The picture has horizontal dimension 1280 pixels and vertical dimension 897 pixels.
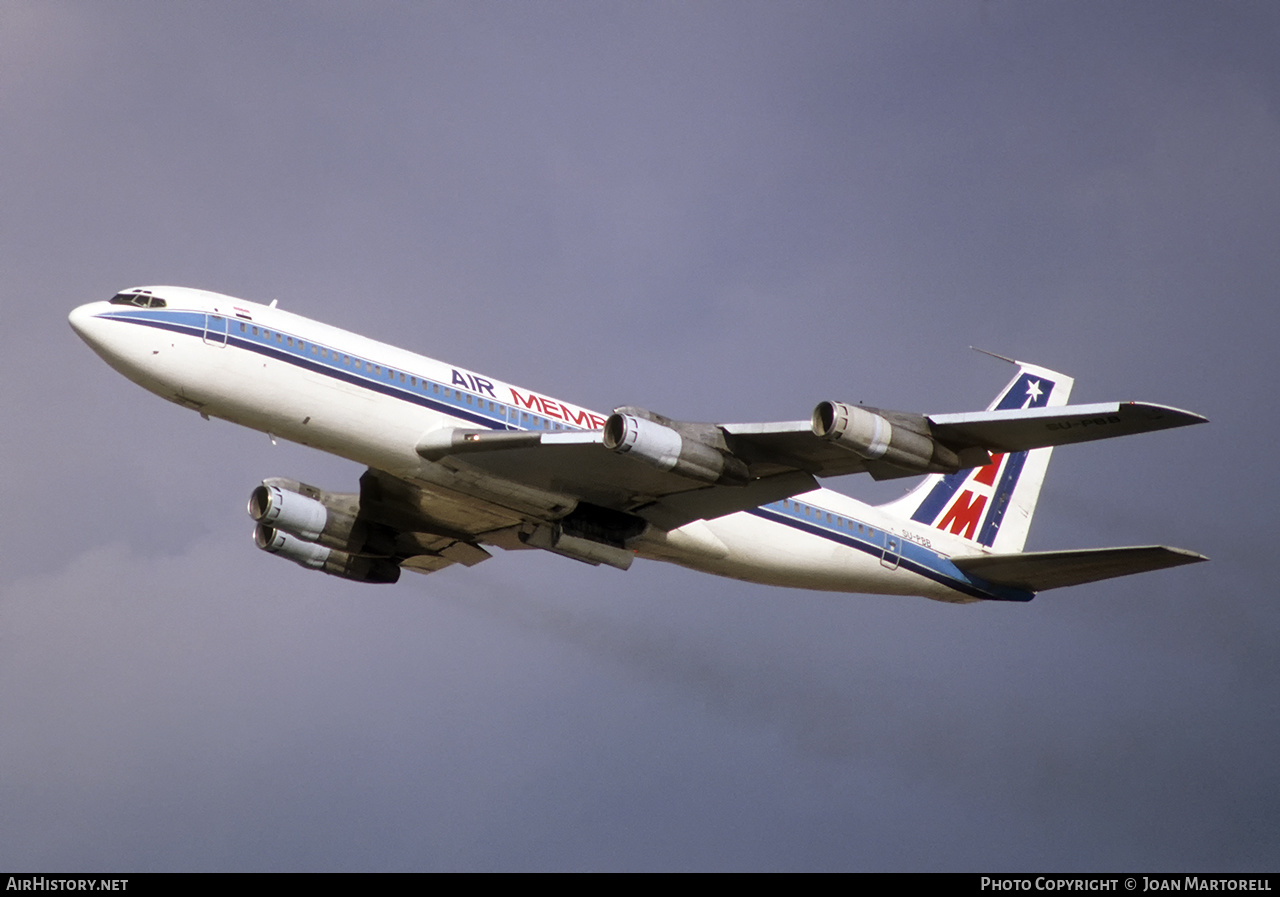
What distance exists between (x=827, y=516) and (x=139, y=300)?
910 inches

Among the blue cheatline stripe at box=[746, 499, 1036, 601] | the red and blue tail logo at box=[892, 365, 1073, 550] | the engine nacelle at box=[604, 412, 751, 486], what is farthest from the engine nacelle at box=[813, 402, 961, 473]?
the red and blue tail logo at box=[892, 365, 1073, 550]

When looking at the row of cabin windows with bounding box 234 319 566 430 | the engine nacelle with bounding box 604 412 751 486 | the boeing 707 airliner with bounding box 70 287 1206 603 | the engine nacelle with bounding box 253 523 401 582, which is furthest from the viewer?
the engine nacelle with bounding box 253 523 401 582

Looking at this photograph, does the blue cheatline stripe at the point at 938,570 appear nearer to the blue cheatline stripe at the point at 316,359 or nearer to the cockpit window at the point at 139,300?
the blue cheatline stripe at the point at 316,359

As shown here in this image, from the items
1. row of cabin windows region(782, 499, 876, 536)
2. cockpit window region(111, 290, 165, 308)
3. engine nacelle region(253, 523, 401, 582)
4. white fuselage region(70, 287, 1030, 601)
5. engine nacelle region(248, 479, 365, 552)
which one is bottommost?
engine nacelle region(253, 523, 401, 582)

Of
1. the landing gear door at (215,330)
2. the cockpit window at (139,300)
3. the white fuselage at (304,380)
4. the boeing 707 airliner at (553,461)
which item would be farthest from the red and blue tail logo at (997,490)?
the cockpit window at (139,300)

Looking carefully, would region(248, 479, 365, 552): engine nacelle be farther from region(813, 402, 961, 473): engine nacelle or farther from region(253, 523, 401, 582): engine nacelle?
region(813, 402, 961, 473): engine nacelle

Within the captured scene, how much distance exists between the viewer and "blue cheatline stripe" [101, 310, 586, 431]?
1829 inches

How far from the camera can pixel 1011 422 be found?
146 feet

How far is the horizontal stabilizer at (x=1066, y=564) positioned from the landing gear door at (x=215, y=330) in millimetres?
26463

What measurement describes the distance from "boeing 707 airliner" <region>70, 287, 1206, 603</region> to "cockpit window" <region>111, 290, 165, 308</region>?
0.06 metres
